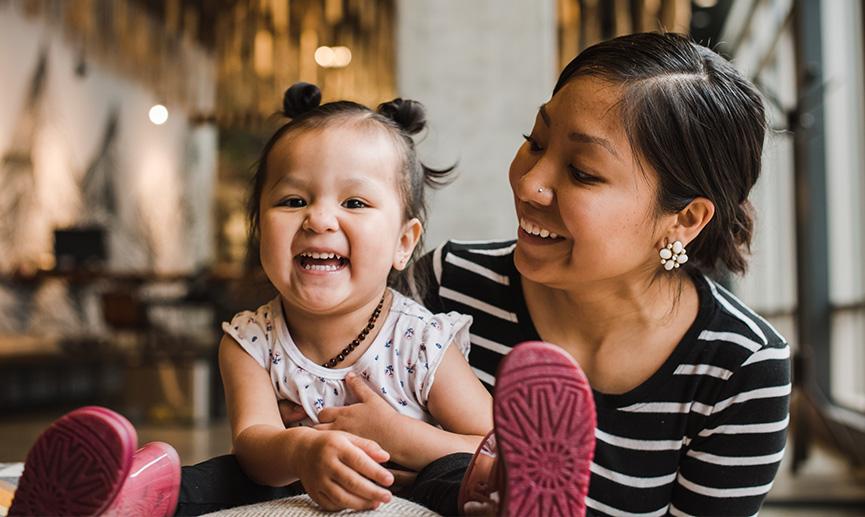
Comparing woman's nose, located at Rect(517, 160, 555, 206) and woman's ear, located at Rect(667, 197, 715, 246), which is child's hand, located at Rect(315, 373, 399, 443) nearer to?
woman's nose, located at Rect(517, 160, 555, 206)

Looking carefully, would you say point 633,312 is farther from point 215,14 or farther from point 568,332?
point 215,14

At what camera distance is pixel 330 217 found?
3.92 ft

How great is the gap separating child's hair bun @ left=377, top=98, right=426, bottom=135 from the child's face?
12 centimetres

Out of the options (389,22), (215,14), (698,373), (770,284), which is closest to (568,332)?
(698,373)

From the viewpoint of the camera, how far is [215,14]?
1052 cm

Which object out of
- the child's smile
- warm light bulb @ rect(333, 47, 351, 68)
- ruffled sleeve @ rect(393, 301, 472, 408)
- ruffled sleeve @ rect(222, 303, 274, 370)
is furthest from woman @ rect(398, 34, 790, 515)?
warm light bulb @ rect(333, 47, 351, 68)

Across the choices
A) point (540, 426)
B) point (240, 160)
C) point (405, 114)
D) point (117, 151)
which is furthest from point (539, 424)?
point (240, 160)

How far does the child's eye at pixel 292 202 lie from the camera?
4.09 feet

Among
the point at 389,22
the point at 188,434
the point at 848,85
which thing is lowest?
the point at 188,434

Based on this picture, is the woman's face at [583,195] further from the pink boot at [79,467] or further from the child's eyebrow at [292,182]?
the pink boot at [79,467]

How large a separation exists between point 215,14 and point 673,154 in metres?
9.92

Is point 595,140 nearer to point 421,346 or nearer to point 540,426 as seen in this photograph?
point 421,346

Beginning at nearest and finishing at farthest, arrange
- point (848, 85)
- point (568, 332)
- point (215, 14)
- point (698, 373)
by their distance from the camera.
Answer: point (698, 373) < point (568, 332) < point (848, 85) < point (215, 14)

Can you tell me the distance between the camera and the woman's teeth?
4.12 ft
